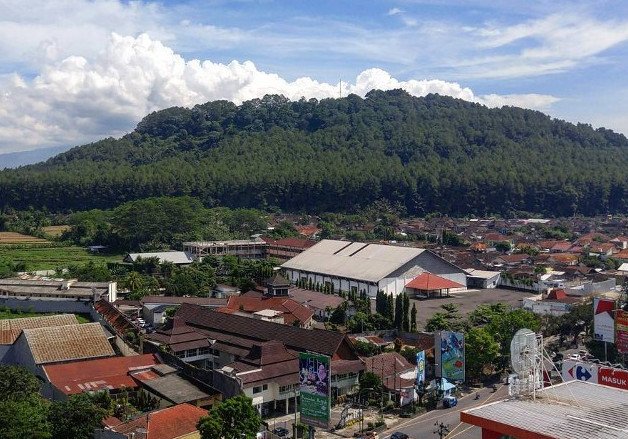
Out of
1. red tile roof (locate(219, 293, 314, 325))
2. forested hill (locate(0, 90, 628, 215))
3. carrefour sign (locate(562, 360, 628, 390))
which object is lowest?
red tile roof (locate(219, 293, 314, 325))

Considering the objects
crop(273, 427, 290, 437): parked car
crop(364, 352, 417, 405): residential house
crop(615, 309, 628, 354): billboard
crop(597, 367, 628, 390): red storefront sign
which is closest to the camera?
crop(597, 367, 628, 390): red storefront sign

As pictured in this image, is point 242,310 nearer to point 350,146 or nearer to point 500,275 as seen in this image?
point 500,275

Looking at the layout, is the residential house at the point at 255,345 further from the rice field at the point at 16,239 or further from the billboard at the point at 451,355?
the rice field at the point at 16,239

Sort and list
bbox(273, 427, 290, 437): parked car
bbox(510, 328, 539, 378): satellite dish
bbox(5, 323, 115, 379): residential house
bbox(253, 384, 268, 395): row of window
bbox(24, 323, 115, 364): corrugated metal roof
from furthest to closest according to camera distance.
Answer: bbox(24, 323, 115, 364): corrugated metal roof, bbox(5, 323, 115, 379): residential house, bbox(253, 384, 268, 395): row of window, bbox(273, 427, 290, 437): parked car, bbox(510, 328, 539, 378): satellite dish

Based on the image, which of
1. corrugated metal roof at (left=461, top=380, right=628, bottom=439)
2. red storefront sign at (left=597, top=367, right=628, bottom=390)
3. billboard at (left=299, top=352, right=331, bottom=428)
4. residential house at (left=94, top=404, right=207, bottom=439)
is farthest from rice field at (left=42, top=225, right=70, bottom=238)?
corrugated metal roof at (left=461, top=380, right=628, bottom=439)

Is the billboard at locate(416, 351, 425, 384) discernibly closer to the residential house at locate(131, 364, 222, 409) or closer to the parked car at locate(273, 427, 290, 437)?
the parked car at locate(273, 427, 290, 437)

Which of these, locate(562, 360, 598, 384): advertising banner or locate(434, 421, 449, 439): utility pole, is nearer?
locate(562, 360, 598, 384): advertising banner

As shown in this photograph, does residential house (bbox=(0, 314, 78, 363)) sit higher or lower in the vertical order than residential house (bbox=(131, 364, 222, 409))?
higher

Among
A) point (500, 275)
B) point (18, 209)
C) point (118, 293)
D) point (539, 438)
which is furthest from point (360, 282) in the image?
point (18, 209)
